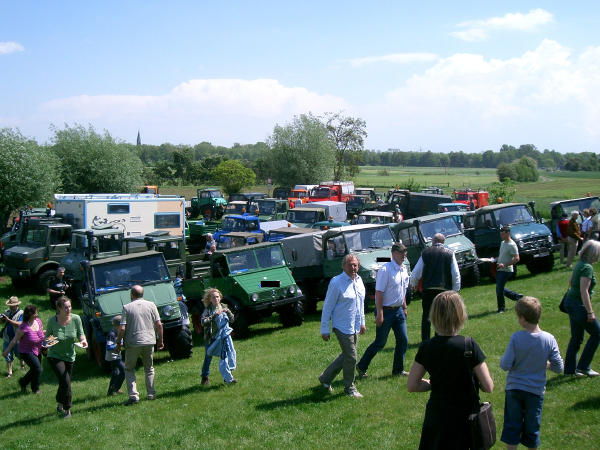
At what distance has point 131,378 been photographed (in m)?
8.41

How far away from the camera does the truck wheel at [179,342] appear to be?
11.2 meters

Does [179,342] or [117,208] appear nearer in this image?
[179,342]

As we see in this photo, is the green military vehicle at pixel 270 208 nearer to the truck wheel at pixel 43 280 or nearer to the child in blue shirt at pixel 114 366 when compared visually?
the truck wheel at pixel 43 280

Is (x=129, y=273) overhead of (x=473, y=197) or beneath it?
beneath

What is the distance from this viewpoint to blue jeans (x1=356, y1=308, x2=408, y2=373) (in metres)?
7.70

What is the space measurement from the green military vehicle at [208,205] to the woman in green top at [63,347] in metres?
30.1

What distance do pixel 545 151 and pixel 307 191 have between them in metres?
147

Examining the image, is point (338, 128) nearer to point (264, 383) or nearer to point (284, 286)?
point (284, 286)

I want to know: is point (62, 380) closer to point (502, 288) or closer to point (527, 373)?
point (527, 373)

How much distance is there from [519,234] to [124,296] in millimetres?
10491

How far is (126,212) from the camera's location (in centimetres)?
2184

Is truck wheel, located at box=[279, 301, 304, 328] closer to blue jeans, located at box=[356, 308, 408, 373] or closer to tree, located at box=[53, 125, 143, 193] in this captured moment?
blue jeans, located at box=[356, 308, 408, 373]

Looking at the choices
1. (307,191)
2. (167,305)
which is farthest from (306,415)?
(307,191)

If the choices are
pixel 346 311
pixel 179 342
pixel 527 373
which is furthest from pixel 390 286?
pixel 179 342
